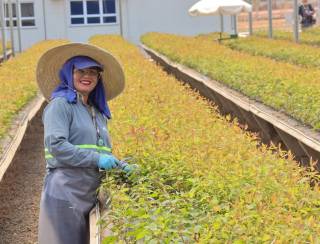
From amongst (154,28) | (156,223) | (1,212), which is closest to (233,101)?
(1,212)

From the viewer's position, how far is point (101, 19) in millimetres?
35344

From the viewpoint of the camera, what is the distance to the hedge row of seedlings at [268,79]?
322 inches

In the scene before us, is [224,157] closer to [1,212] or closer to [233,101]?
[1,212]

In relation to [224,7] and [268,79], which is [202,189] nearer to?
[268,79]

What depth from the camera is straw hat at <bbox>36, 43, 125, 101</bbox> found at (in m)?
4.42

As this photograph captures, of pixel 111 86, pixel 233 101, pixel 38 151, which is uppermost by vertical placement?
pixel 111 86

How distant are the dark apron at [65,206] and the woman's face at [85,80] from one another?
444 mm

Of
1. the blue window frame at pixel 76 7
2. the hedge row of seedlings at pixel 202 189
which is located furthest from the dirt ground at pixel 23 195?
the blue window frame at pixel 76 7

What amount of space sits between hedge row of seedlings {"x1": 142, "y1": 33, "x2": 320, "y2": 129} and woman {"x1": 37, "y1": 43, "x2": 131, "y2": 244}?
3459 mm

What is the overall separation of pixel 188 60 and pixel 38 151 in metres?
5.35

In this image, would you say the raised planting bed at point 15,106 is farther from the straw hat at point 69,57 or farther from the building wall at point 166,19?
the building wall at point 166,19

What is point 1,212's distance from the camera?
7.48 m

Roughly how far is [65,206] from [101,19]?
31654 millimetres

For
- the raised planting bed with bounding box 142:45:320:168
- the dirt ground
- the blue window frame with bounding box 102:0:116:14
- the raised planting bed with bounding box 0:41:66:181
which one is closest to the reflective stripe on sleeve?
the raised planting bed with bounding box 142:45:320:168
